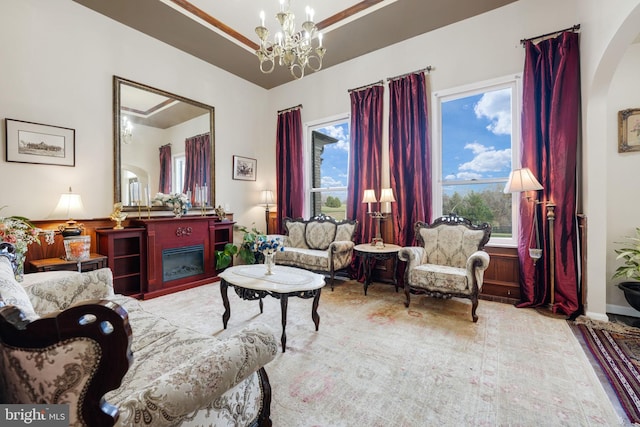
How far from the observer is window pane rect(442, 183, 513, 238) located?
3.55m

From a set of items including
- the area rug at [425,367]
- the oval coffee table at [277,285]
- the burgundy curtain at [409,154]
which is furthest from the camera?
the burgundy curtain at [409,154]

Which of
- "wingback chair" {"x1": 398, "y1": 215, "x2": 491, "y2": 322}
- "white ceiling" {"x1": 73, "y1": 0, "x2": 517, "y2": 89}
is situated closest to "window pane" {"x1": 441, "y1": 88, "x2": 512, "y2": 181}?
"wingback chair" {"x1": 398, "y1": 215, "x2": 491, "y2": 322}

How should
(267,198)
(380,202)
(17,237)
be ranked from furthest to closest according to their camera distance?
(267,198), (380,202), (17,237)

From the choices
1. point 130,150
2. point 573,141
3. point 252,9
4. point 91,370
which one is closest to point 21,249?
point 130,150

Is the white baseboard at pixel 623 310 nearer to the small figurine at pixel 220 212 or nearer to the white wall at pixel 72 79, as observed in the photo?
the small figurine at pixel 220 212

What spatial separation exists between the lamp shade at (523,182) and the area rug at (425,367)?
1.34 metres

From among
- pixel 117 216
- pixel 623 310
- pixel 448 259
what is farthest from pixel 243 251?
pixel 623 310

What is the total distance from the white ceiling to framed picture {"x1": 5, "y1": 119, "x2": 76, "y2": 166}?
5.30 feet

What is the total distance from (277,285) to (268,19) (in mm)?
3562

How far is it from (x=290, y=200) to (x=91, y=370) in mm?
4662

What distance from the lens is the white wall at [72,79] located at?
2.93 meters

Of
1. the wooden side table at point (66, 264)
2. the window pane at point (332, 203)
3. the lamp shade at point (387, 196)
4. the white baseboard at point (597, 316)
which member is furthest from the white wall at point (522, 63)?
the wooden side table at point (66, 264)

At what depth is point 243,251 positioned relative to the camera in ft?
16.0

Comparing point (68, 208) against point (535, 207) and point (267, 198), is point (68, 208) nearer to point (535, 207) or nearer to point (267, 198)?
point (267, 198)
